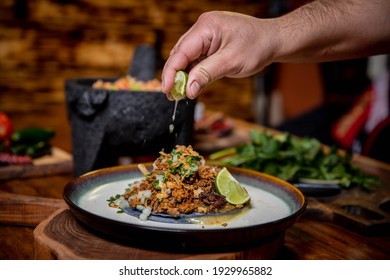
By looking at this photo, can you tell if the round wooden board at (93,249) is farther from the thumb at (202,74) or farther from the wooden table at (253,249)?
the thumb at (202,74)

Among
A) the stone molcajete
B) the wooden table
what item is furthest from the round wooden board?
the stone molcajete

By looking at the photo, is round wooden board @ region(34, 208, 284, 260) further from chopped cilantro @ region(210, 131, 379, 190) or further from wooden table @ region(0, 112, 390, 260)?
chopped cilantro @ region(210, 131, 379, 190)

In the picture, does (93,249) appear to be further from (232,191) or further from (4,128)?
(4,128)

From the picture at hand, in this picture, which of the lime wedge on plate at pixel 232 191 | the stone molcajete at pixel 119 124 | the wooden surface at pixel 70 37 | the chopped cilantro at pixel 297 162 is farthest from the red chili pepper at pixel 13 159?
the wooden surface at pixel 70 37

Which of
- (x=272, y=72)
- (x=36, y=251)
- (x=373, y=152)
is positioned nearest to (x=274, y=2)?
(x=272, y=72)

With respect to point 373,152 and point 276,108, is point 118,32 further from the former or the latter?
point 373,152

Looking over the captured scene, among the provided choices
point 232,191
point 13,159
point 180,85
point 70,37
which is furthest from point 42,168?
point 70,37
